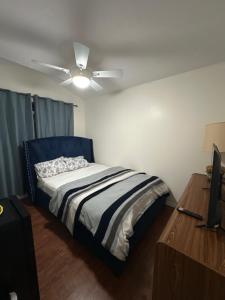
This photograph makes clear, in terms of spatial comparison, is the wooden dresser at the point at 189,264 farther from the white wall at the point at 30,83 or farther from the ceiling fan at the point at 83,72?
the white wall at the point at 30,83

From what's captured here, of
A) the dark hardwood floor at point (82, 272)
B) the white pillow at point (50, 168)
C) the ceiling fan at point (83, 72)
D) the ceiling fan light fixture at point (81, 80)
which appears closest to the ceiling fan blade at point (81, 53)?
the ceiling fan at point (83, 72)

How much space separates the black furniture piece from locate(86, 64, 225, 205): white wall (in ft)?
7.60

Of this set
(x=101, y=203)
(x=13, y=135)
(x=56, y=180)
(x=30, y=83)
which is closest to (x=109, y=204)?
(x=101, y=203)

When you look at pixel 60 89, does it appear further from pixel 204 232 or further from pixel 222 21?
pixel 204 232

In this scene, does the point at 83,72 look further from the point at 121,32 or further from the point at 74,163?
the point at 74,163

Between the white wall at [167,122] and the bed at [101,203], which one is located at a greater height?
the white wall at [167,122]

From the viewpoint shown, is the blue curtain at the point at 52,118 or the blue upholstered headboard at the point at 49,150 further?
the blue curtain at the point at 52,118

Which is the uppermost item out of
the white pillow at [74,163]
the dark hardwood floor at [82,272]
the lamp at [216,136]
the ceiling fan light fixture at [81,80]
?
the ceiling fan light fixture at [81,80]

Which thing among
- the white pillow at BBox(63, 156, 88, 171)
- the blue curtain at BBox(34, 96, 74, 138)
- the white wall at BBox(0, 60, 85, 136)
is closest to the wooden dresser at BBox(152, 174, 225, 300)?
the white pillow at BBox(63, 156, 88, 171)

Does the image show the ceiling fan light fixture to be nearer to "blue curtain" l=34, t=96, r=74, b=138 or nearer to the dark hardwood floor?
"blue curtain" l=34, t=96, r=74, b=138

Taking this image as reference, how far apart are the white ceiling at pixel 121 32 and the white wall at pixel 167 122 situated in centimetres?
28

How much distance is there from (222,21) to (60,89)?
295cm

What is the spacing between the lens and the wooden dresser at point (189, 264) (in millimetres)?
662

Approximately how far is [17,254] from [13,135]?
2399 mm
